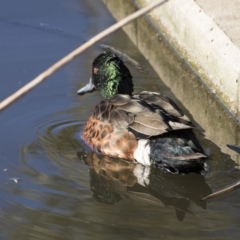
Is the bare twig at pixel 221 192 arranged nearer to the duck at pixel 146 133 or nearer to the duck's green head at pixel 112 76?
the duck at pixel 146 133

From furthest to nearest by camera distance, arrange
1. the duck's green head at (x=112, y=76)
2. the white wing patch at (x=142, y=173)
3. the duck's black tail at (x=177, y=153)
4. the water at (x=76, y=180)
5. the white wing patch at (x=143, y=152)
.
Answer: the duck's green head at (x=112, y=76)
the white wing patch at (x=143, y=152)
the white wing patch at (x=142, y=173)
the duck's black tail at (x=177, y=153)
the water at (x=76, y=180)

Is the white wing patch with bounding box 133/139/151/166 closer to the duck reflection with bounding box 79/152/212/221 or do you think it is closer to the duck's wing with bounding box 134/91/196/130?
the duck reflection with bounding box 79/152/212/221

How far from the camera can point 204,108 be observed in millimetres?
6145

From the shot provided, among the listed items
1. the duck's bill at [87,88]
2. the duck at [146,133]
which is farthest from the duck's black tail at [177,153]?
the duck's bill at [87,88]

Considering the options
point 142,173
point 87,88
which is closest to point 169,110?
point 142,173

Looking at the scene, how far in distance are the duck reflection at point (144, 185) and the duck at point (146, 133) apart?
60 millimetres

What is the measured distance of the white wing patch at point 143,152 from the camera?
5.13 metres

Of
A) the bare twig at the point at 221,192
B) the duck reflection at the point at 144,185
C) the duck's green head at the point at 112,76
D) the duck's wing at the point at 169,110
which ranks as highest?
the duck's green head at the point at 112,76

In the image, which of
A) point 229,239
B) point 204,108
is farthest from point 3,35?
A: point 229,239

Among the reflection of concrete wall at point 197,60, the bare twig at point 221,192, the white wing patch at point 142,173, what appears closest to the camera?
the bare twig at point 221,192

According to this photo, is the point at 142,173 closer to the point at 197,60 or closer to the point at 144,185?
the point at 144,185

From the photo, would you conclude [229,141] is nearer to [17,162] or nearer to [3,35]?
[17,162]

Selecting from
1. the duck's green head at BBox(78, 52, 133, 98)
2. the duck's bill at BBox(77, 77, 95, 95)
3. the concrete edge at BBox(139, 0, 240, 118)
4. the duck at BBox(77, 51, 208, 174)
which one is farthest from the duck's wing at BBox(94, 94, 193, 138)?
the concrete edge at BBox(139, 0, 240, 118)

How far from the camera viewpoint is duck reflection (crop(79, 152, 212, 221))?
4699 mm
